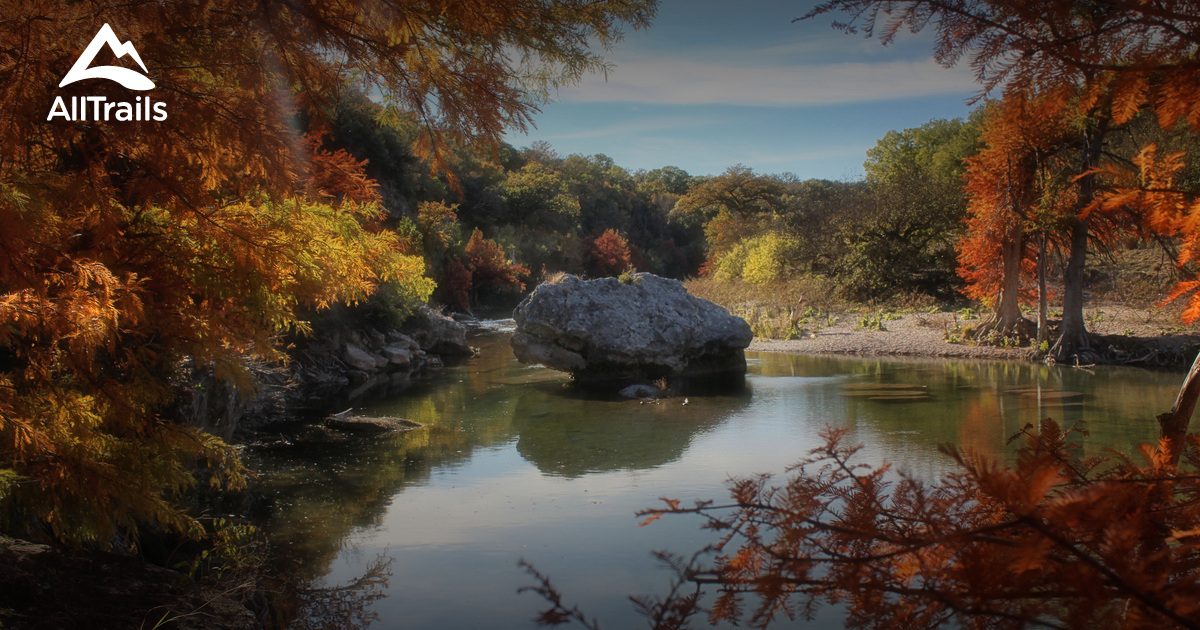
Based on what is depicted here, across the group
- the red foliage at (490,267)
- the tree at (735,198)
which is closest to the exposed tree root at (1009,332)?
the red foliage at (490,267)

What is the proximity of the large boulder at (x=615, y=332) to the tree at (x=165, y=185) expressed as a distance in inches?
258

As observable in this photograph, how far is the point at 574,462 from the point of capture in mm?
6719

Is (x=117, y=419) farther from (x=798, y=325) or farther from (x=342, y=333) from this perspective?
(x=798, y=325)

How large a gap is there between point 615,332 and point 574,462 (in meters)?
4.28

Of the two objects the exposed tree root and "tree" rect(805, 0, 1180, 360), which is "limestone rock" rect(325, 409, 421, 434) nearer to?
"tree" rect(805, 0, 1180, 360)

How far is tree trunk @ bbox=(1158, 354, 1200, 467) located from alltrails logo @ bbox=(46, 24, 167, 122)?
14.1 ft

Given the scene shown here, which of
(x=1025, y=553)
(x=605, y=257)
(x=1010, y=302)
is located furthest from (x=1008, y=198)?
(x=605, y=257)

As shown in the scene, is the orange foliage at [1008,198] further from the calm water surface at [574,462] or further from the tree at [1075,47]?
the tree at [1075,47]

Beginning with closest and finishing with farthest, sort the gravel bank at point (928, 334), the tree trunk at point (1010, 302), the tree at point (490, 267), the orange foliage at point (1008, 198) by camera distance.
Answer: the orange foliage at point (1008, 198) < the tree trunk at point (1010, 302) < the gravel bank at point (928, 334) < the tree at point (490, 267)

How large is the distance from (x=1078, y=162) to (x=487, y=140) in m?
11.0

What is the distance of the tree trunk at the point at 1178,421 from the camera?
2.40 metres

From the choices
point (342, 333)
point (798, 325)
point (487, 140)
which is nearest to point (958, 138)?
point (798, 325)

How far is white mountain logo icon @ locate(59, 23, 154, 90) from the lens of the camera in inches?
122

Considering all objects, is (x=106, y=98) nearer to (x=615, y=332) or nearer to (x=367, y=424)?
(x=367, y=424)
